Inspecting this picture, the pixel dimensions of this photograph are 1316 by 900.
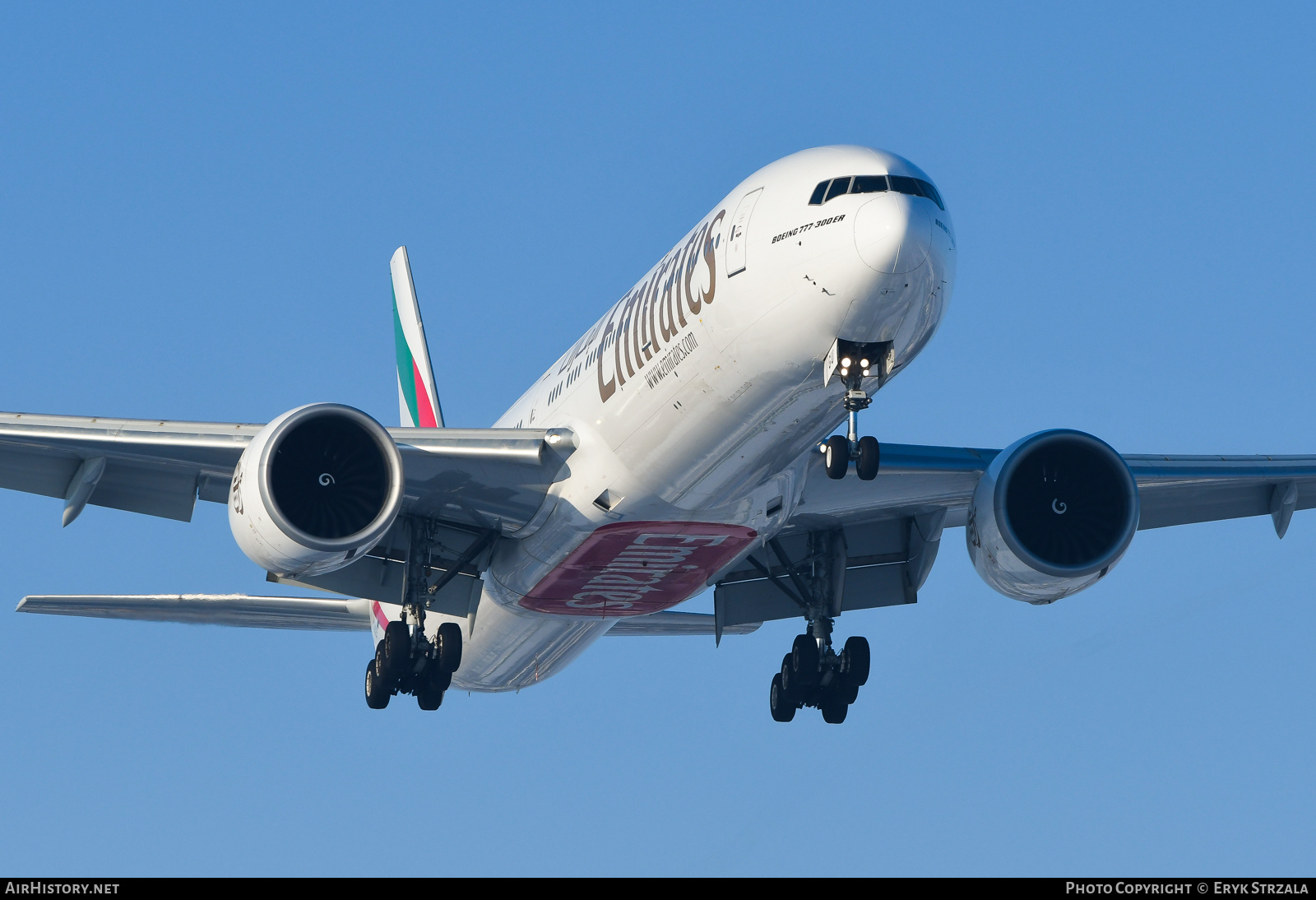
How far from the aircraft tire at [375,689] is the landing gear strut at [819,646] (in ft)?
21.0

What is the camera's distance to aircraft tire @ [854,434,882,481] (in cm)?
1945

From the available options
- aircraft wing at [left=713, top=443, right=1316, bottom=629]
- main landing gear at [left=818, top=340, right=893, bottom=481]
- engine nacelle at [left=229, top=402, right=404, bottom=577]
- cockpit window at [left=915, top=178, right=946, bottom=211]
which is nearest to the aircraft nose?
cockpit window at [left=915, top=178, right=946, bottom=211]

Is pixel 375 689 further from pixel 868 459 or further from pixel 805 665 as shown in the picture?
pixel 868 459

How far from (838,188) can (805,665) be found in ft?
35.4

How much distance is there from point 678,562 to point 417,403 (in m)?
15.5

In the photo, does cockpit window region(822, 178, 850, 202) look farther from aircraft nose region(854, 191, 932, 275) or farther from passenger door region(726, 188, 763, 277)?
passenger door region(726, 188, 763, 277)

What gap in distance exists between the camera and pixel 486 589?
26859 mm

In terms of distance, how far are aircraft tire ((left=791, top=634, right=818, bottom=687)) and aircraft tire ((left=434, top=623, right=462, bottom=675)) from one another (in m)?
5.70

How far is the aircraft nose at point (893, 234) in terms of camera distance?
60.3ft

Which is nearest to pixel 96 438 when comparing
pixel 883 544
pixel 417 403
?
pixel 883 544

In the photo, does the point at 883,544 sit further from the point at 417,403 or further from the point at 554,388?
the point at 417,403
